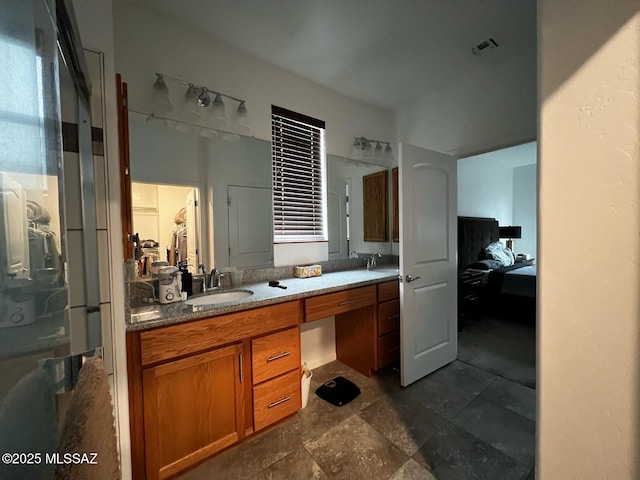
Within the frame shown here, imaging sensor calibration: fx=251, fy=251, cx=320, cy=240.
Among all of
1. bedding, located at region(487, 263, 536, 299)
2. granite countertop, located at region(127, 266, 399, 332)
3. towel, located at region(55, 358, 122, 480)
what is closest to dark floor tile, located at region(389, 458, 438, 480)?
granite countertop, located at region(127, 266, 399, 332)

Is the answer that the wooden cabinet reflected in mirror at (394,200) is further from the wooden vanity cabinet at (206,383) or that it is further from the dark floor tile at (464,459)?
the dark floor tile at (464,459)

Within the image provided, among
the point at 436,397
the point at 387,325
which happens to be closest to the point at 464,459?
the point at 436,397

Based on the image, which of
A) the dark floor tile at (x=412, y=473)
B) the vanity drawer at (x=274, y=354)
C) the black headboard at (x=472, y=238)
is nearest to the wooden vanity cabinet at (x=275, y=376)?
the vanity drawer at (x=274, y=354)

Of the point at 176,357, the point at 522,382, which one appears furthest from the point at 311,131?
the point at 522,382

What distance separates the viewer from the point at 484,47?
1.92 meters

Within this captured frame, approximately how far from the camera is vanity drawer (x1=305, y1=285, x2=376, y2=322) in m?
1.69

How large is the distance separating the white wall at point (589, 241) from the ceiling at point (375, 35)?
126 centimetres

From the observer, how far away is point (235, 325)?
1.35m

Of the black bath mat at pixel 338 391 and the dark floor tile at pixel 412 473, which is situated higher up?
the black bath mat at pixel 338 391

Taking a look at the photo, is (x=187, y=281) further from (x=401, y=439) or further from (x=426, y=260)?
(x=426, y=260)

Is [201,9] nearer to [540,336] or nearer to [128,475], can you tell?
[540,336]

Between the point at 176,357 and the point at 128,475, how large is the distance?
0.52 meters

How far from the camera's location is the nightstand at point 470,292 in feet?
10.4

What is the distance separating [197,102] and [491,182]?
217 inches
